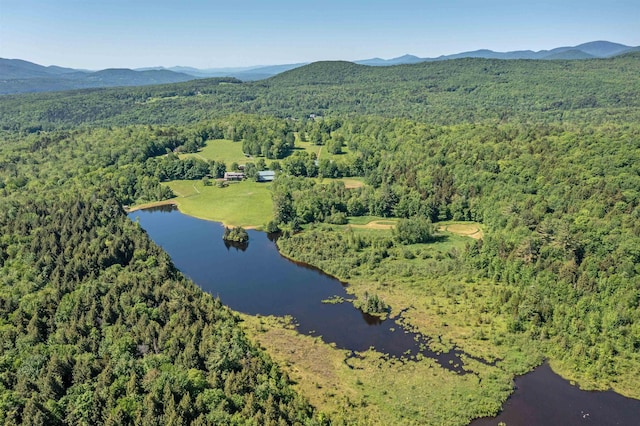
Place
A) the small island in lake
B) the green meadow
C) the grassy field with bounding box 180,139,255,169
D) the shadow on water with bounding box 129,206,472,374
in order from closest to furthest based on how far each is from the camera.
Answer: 1. the shadow on water with bounding box 129,206,472,374
2. the small island in lake
3. the green meadow
4. the grassy field with bounding box 180,139,255,169

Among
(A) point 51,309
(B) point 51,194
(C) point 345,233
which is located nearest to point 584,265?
(C) point 345,233

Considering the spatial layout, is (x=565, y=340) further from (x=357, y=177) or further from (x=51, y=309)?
(x=357, y=177)

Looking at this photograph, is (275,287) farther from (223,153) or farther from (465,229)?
(223,153)

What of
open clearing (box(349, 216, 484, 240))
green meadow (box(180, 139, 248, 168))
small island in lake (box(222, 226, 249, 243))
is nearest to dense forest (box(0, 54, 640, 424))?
open clearing (box(349, 216, 484, 240))

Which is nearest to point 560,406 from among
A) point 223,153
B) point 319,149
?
point 319,149

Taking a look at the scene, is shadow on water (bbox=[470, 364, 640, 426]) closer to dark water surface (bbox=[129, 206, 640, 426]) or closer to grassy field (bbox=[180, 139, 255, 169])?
dark water surface (bbox=[129, 206, 640, 426])

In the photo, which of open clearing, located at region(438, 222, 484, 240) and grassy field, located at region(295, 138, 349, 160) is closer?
open clearing, located at region(438, 222, 484, 240)
